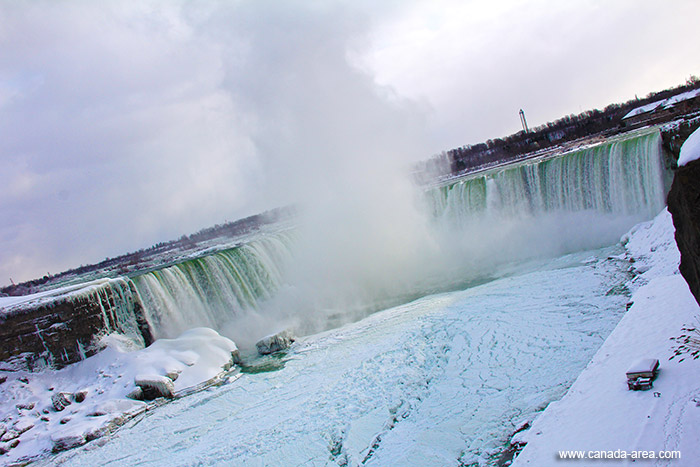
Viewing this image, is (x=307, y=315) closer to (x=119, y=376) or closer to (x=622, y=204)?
(x=119, y=376)

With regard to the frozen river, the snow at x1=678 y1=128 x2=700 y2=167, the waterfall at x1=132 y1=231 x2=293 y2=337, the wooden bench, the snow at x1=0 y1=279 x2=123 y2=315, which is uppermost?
the snow at x1=0 y1=279 x2=123 y2=315

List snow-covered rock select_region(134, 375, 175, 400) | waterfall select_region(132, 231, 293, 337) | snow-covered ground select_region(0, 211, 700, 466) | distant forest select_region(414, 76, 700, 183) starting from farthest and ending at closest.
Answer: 1. distant forest select_region(414, 76, 700, 183)
2. waterfall select_region(132, 231, 293, 337)
3. snow-covered rock select_region(134, 375, 175, 400)
4. snow-covered ground select_region(0, 211, 700, 466)

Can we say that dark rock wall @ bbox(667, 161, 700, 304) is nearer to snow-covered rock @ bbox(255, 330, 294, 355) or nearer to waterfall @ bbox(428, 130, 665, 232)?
snow-covered rock @ bbox(255, 330, 294, 355)

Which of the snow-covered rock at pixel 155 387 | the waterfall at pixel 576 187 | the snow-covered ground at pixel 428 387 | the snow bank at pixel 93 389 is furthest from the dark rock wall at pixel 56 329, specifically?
the waterfall at pixel 576 187

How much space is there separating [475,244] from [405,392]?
49.2ft

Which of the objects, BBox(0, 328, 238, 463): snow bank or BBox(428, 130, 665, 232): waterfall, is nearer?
BBox(0, 328, 238, 463): snow bank

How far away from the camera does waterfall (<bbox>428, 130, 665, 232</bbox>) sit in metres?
17.9

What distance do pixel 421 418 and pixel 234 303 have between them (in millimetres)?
12909

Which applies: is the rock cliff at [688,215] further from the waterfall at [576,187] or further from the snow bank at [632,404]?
the waterfall at [576,187]

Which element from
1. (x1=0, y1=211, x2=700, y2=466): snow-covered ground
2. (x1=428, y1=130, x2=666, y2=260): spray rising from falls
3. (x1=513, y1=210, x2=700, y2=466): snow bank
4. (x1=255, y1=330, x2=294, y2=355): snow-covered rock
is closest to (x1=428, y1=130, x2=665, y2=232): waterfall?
(x1=428, y1=130, x2=666, y2=260): spray rising from falls

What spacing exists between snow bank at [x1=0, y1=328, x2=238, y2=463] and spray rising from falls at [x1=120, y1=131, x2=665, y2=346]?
2.84m

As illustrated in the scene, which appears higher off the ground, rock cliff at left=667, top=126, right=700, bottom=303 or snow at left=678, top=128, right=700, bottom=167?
snow at left=678, top=128, right=700, bottom=167

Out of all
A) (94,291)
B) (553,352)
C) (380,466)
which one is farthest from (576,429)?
(94,291)

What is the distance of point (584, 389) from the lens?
6145 mm
